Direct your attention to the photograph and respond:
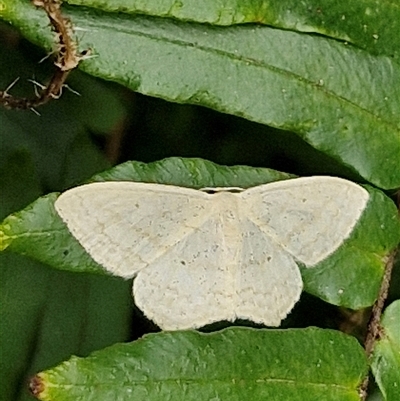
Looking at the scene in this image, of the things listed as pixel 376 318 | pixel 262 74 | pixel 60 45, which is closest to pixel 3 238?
pixel 60 45

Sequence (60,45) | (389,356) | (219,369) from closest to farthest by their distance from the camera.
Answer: (60,45), (219,369), (389,356)

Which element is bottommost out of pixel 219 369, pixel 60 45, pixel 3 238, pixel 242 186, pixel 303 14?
pixel 219 369

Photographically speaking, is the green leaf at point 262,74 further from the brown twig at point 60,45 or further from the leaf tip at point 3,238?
the leaf tip at point 3,238

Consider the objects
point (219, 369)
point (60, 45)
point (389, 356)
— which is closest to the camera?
point (60, 45)

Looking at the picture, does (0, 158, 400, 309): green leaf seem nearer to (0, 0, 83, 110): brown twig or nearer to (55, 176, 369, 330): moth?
(55, 176, 369, 330): moth

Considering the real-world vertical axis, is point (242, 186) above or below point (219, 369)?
above

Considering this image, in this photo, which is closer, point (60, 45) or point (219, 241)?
point (60, 45)

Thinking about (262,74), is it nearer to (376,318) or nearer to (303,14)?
(303,14)

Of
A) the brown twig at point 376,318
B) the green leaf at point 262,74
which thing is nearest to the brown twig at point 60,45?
the green leaf at point 262,74
